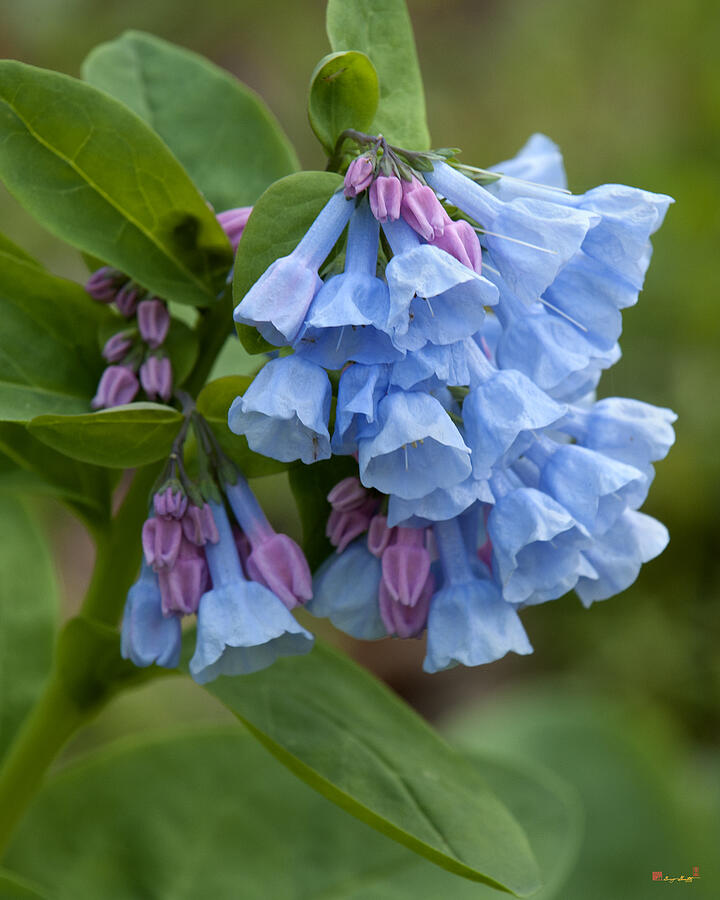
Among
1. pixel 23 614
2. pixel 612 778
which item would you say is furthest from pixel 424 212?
pixel 612 778

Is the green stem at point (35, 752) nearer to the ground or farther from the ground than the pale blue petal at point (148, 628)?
nearer to the ground

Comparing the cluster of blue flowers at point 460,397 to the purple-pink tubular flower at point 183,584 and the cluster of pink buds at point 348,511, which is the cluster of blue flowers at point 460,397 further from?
the purple-pink tubular flower at point 183,584

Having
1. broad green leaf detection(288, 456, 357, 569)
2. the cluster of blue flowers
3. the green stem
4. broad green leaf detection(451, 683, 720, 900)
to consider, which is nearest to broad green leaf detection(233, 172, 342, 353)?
the cluster of blue flowers

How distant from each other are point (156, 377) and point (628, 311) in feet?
8.79

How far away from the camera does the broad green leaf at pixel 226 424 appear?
95 cm

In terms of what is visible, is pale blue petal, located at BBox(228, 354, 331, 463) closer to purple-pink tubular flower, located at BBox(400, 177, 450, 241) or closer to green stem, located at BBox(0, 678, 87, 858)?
purple-pink tubular flower, located at BBox(400, 177, 450, 241)

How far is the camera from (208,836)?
156 cm

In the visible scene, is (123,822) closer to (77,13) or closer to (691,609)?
(691,609)

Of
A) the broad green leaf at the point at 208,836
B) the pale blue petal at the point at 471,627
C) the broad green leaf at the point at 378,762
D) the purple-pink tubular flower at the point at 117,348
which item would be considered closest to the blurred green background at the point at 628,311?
the broad green leaf at the point at 208,836

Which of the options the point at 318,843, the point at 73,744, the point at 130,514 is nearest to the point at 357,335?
the point at 130,514

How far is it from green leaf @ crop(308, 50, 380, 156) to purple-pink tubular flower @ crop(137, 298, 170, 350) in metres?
0.24

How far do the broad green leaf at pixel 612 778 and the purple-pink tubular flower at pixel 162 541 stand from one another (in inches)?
64.8

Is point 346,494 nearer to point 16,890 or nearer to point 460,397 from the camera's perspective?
point 460,397

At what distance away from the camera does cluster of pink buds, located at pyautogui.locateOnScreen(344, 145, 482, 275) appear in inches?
32.9
